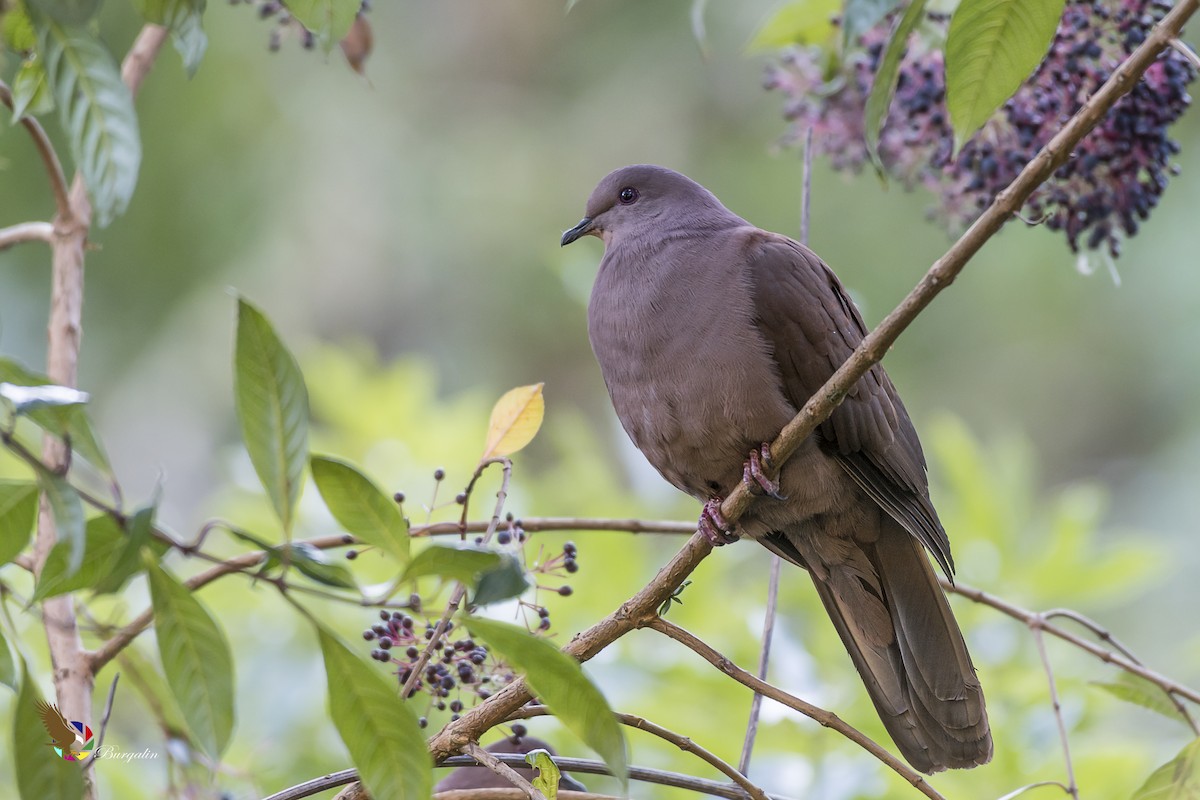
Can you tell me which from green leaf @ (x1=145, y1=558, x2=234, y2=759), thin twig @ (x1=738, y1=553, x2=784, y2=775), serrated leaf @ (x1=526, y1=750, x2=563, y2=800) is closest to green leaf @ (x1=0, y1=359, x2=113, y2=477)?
green leaf @ (x1=145, y1=558, x2=234, y2=759)

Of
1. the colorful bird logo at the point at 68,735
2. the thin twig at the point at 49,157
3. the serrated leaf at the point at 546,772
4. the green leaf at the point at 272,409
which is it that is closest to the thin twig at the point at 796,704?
the serrated leaf at the point at 546,772

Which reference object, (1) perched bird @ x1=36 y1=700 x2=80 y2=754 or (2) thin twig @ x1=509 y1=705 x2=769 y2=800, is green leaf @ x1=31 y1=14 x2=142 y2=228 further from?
(2) thin twig @ x1=509 y1=705 x2=769 y2=800

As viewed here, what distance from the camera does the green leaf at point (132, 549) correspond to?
943 millimetres

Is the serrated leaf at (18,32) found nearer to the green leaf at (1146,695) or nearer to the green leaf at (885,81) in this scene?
the green leaf at (885,81)

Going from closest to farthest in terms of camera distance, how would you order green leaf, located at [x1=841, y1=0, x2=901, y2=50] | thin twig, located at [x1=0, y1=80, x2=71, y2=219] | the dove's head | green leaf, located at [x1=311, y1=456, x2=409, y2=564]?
green leaf, located at [x1=311, y1=456, x2=409, y2=564] → green leaf, located at [x1=841, y1=0, x2=901, y2=50] → thin twig, located at [x1=0, y1=80, x2=71, y2=219] → the dove's head

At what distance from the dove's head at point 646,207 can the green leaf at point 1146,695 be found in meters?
1.32

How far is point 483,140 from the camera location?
35.6 feet

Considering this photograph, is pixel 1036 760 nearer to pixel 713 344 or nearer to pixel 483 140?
pixel 713 344

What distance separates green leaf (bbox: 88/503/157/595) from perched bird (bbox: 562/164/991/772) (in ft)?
4.13

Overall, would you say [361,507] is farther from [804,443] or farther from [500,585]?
[804,443]

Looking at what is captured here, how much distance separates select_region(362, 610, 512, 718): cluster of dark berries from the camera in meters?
1.66

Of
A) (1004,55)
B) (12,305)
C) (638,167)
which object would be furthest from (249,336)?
(12,305)

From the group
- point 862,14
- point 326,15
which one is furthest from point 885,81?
point 326,15

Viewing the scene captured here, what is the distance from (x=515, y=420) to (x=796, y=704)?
0.56 m
